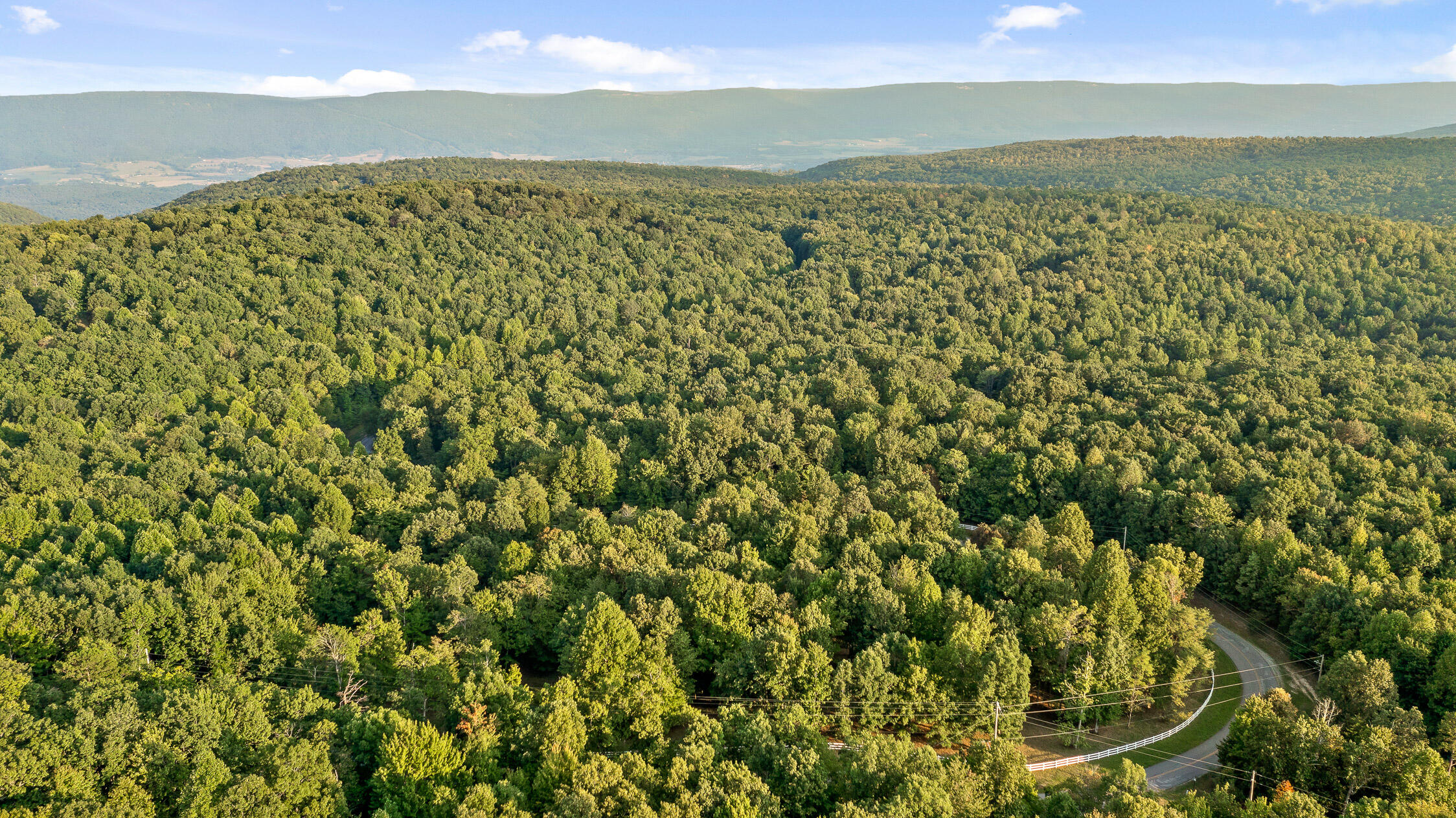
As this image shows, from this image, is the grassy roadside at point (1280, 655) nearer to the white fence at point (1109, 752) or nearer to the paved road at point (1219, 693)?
the paved road at point (1219, 693)

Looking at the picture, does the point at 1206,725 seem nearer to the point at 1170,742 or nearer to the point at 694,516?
the point at 1170,742

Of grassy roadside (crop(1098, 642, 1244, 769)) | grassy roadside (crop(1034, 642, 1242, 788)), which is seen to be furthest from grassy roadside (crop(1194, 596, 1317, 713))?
grassy roadside (crop(1034, 642, 1242, 788))

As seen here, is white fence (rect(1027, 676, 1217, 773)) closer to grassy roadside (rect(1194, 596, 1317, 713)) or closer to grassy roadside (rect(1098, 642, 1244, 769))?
grassy roadside (rect(1098, 642, 1244, 769))

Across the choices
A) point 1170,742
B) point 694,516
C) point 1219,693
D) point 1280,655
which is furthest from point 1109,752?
point 694,516

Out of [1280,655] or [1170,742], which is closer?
[1170,742]

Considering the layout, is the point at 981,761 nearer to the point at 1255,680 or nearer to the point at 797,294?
the point at 1255,680

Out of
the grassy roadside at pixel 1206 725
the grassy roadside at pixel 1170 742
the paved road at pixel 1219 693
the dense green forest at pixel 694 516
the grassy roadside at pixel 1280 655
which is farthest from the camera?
the grassy roadside at pixel 1280 655

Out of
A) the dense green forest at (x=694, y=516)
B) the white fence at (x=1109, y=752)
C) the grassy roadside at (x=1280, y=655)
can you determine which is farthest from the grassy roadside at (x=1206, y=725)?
the grassy roadside at (x=1280, y=655)
